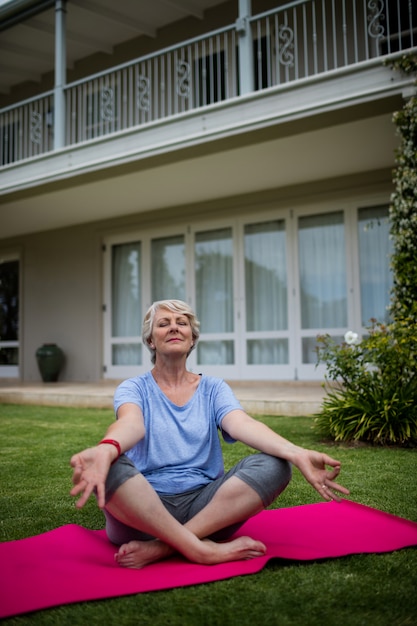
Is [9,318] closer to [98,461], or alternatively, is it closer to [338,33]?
[338,33]

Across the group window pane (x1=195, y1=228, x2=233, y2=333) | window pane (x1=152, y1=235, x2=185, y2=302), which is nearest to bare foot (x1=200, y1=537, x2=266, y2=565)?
window pane (x1=195, y1=228, x2=233, y2=333)

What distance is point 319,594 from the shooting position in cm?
161

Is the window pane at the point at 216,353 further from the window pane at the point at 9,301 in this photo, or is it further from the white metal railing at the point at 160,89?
the window pane at the point at 9,301

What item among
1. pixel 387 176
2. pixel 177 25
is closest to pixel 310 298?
pixel 387 176

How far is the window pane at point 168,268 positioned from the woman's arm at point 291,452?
646 cm

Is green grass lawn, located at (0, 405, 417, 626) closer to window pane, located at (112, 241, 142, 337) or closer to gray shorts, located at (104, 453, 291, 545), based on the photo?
gray shorts, located at (104, 453, 291, 545)

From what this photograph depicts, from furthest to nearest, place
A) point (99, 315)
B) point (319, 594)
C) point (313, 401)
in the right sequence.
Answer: point (99, 315) < point (313, 401) < point (319, 594)

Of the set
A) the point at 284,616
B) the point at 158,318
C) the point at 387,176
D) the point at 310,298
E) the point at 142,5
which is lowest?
the point at 284,616

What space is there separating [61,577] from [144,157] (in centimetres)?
531

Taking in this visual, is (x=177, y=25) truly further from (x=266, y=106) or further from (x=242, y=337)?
(x=242, y=337)

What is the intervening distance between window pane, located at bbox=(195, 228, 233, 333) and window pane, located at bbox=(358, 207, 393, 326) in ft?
6.10

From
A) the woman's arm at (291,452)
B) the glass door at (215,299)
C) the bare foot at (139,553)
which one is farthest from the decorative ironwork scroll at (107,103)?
the bare foot at (139,553)

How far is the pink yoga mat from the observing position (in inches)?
63.8

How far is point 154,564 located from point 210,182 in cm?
592
